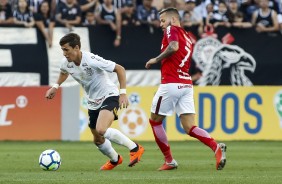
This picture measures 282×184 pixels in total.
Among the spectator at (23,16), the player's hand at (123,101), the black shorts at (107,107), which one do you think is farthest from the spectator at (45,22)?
the player's hand at (123,101)

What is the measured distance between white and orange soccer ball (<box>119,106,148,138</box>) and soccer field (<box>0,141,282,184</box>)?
1122 millimetres

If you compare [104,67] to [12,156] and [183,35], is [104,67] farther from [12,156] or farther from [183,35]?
[12,156]

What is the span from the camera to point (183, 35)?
12461mm

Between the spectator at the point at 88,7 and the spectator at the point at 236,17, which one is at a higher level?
the spectator at the point at 88,7

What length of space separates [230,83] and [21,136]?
17.3 feet

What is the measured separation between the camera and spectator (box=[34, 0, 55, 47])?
20250 millimetres

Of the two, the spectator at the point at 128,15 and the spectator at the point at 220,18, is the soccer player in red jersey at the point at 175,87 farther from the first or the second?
the spectator at the point at 220,18

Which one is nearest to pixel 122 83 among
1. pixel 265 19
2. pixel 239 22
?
pixel 239 22

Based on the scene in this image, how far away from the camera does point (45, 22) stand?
2039 cm

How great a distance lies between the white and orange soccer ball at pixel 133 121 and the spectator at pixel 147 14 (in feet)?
6.96

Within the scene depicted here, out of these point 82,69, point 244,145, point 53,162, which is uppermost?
point 82,69

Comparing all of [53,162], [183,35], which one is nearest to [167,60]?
[183,35]

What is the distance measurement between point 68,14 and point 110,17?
3.36ft

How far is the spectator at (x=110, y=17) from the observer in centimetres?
2072
